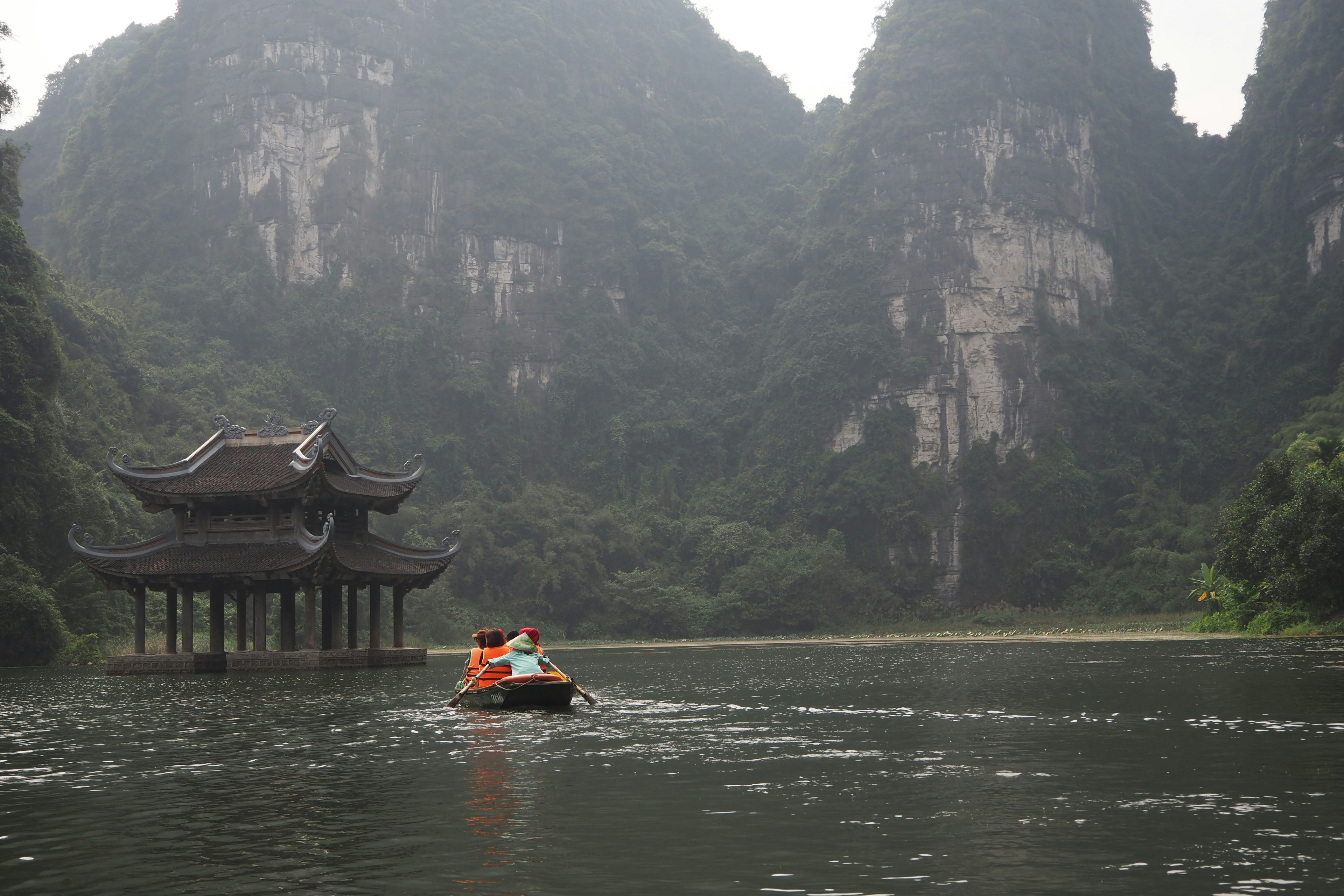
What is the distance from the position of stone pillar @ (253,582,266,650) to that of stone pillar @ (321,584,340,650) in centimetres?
163

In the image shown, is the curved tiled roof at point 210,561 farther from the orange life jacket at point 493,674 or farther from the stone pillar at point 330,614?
the orange life jacket at point 493,674

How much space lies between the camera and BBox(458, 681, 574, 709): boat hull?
18609mm

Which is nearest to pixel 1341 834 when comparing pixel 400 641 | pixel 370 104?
pixel 400 641

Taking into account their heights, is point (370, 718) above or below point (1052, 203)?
below

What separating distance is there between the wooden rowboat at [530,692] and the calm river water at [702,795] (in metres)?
0.30

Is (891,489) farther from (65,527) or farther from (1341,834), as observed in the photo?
(1341,834)

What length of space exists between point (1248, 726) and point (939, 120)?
91281 millimetres

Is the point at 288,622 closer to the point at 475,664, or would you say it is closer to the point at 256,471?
the point at 256,471

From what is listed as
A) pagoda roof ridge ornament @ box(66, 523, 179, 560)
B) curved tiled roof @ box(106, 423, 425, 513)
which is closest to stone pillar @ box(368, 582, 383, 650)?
curved tiled roof @ box(106, 423, 425, 513)

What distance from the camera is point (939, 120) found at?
99.9 metres

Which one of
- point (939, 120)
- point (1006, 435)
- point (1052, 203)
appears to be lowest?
point (1006, 435)

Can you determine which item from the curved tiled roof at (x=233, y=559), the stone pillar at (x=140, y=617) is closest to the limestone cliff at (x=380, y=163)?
the stone pillar at (x=140, y=617)

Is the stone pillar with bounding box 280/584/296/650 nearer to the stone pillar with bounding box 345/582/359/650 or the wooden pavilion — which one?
the wooden pavilion

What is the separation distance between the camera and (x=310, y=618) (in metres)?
36.2
